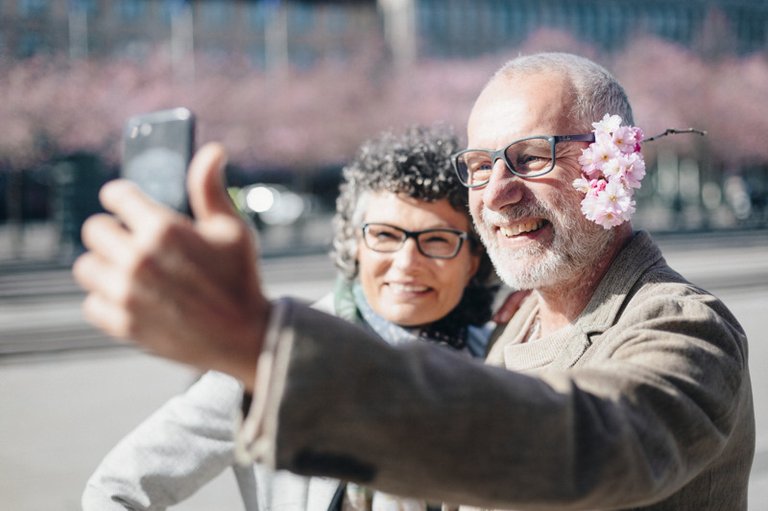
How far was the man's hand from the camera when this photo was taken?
33.7 inches

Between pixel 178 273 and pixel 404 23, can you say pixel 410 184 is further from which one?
pixel 404 23

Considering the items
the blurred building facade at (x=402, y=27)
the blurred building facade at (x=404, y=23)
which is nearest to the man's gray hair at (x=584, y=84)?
the blurred building facade at (x=402, y=27)

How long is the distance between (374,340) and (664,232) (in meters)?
26.3

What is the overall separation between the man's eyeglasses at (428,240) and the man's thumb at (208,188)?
1681 mm

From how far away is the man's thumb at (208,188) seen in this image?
0.87 metres

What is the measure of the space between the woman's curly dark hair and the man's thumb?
167cm

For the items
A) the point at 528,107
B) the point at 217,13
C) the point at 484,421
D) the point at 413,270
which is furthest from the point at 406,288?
the point at 217,13

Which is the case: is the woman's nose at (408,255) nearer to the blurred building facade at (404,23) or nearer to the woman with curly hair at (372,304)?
the woman with curly hair at (372,304)

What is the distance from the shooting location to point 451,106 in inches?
1334

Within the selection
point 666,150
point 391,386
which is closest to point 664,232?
point 666,150

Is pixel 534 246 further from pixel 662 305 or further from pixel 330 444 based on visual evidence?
pixel 330 444

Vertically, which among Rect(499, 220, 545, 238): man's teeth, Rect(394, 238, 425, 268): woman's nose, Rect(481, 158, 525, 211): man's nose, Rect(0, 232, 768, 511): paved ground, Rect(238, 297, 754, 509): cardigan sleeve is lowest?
Rect(0, 232, 768, 511): paved ground

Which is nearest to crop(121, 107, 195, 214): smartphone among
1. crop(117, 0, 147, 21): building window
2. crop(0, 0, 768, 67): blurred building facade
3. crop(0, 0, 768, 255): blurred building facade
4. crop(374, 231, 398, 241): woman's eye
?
crop(374, 231, 398, 241): woman's eye

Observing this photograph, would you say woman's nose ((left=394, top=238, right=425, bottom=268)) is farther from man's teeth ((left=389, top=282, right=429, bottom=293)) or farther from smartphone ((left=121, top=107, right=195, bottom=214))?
smartphone ((left=121, top=107, right=195, bottom=214))
